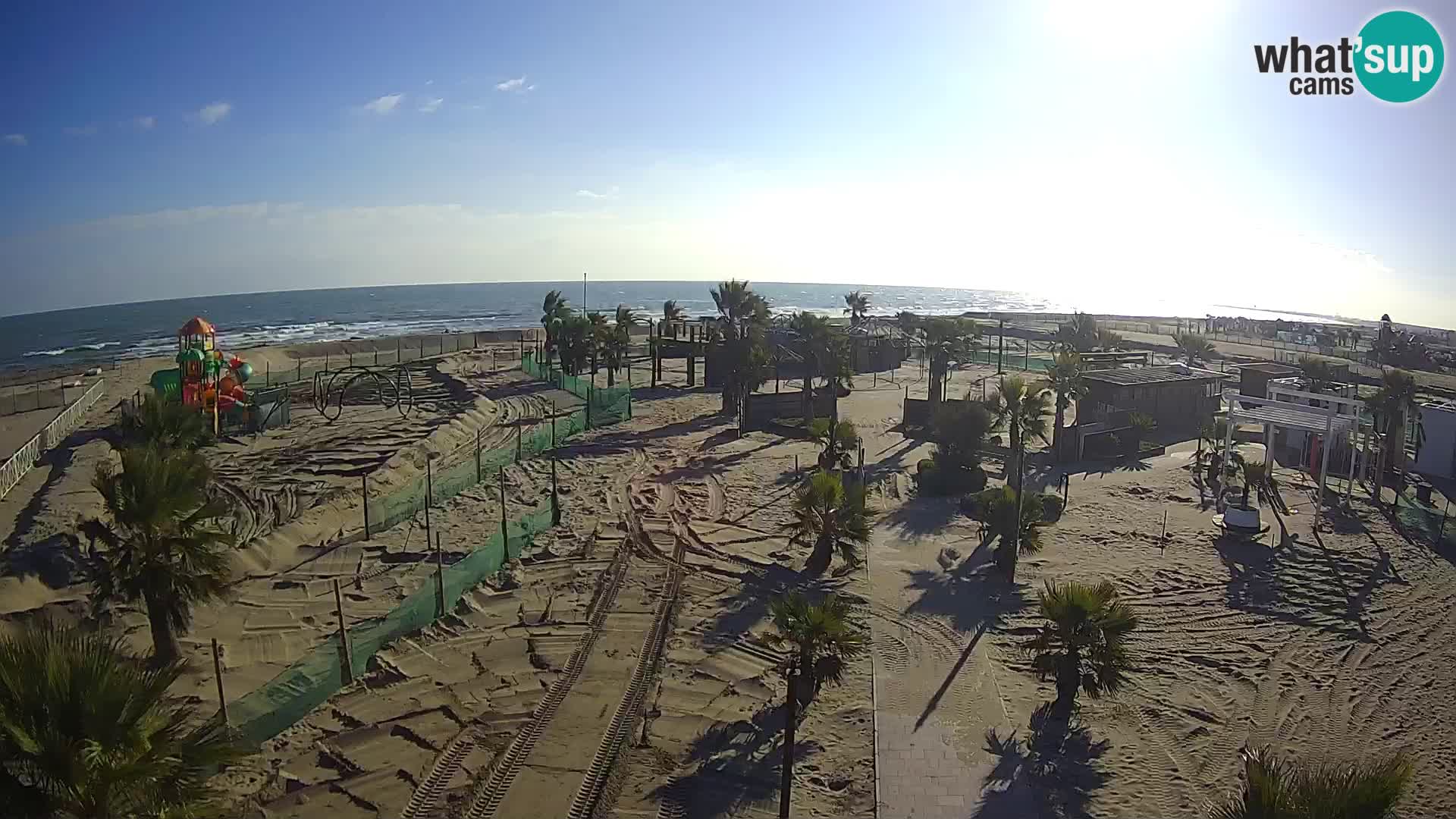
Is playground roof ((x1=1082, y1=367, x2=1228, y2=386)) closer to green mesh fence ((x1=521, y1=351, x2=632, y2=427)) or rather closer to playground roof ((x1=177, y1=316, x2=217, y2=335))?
green mesh fence ((x1=521, y1=351, x2=632, y2=427))

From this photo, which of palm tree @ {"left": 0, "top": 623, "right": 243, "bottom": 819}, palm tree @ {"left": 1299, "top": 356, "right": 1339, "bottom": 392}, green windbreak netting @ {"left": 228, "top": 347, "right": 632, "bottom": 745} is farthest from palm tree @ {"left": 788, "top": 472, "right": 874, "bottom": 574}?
palm tree @ {"left": 1299, "top": 356, "right": 1339, "bottom": 392}

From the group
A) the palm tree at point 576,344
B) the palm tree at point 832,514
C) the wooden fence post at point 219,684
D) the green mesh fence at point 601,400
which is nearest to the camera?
the wooden fence post at point 219,684

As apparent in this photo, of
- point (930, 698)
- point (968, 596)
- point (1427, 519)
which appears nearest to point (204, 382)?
point (968, 596)

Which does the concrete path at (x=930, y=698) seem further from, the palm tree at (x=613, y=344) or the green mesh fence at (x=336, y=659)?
the palm tree at (x=613, y=344)

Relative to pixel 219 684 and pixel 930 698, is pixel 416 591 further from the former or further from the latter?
pixel 930 698

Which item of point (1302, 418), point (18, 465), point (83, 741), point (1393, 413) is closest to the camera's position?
point (83, 741)

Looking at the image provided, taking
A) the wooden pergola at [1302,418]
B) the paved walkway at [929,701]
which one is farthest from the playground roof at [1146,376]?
the paved walkway at [929,701]

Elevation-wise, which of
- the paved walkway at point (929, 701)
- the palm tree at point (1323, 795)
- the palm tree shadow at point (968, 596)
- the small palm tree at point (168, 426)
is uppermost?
the small palm tree at point (168, 426)
